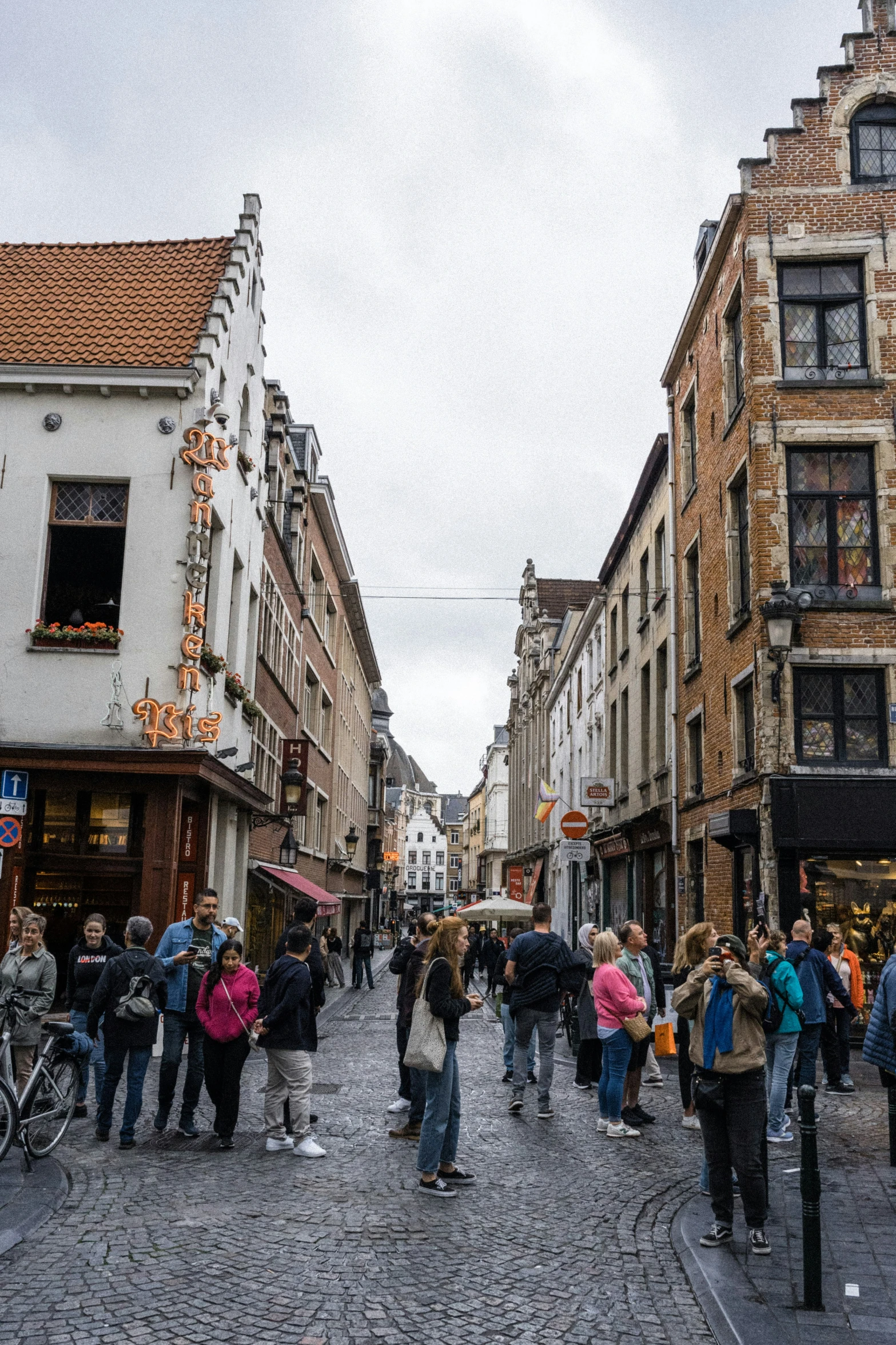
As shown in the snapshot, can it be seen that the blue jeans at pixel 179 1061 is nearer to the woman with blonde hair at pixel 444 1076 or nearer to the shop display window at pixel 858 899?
the woman with blonde hair at pixel 444 1076

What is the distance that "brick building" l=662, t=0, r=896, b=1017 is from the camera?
16.5 meters

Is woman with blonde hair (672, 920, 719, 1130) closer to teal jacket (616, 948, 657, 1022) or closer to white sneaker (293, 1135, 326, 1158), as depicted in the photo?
teal jacket (616, 948, 657, 1022)

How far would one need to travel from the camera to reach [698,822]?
70.1 ft

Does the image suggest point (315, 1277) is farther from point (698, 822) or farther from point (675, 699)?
point (675, 699)

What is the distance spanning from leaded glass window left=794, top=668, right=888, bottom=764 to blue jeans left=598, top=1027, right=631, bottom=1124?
8.28 m

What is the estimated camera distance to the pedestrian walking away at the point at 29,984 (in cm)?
892

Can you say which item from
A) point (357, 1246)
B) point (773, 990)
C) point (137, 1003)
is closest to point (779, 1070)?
point (773, 990)

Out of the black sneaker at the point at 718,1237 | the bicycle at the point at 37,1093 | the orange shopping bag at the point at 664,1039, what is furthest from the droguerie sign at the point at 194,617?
the black sneaker at the point at 718,1237

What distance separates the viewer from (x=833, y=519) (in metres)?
17.7

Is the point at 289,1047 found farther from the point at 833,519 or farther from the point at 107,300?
the point at 107,300

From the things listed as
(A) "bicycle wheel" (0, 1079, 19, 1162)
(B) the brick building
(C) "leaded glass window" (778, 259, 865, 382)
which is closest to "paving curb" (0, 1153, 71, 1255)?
(A) "bicycle wheel" (0, 1079, 19, 1162)

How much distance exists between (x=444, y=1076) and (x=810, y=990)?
4590mm

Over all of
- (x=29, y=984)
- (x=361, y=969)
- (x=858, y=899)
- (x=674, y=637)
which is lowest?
(x=361, y=969)

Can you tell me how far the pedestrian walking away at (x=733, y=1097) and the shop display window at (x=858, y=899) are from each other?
1039 cm
